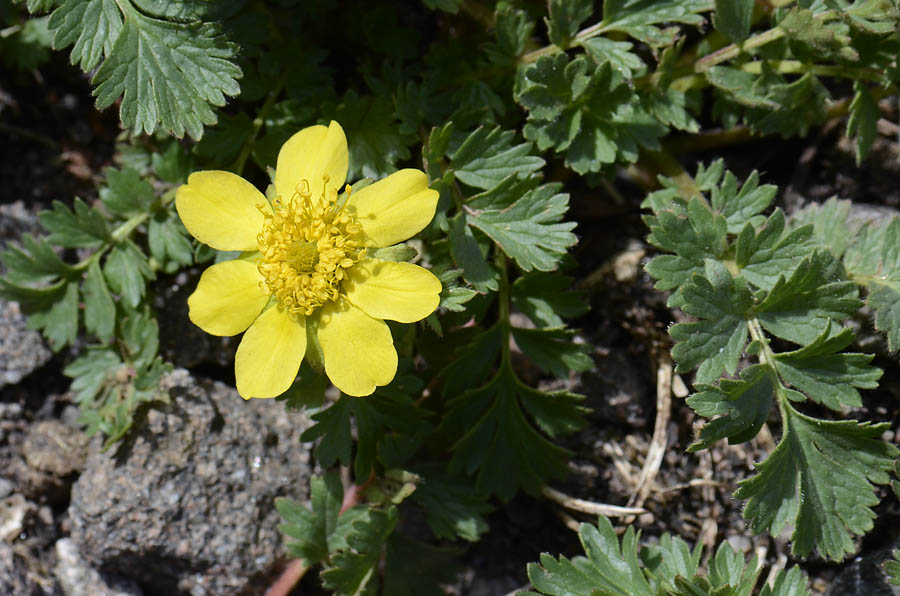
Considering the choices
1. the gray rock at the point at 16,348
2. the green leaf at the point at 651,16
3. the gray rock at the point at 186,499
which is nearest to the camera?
the green leaf at the point at 651,16

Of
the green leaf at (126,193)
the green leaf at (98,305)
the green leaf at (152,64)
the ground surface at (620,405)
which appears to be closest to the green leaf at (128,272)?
the green leaf at (98,305)

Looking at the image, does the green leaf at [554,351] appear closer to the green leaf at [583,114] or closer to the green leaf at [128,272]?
the green leaf at [583,114]

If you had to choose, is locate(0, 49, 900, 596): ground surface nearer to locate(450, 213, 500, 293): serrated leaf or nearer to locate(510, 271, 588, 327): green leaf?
locate(510, 271, 588, 327): green leaf

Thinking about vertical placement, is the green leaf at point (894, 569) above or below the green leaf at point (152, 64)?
below

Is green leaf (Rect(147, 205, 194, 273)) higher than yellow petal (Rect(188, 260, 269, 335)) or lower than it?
lower

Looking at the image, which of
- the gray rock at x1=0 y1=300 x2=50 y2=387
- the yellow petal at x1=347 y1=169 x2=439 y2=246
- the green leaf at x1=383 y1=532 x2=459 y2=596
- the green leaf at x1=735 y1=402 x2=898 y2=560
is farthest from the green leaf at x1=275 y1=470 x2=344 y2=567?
the green leaf at x1=735 y1=402 x2=898 y2=560

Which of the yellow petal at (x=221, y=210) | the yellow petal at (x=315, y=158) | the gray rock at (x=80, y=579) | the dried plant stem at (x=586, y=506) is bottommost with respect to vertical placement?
the gray rock at (x=80, y=579)
